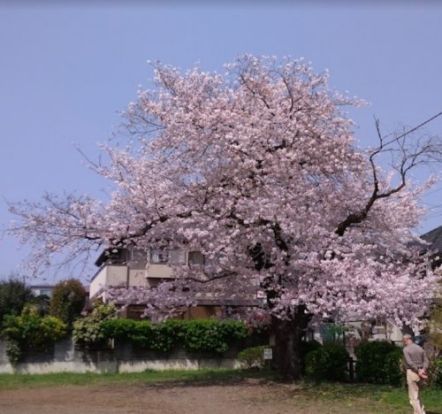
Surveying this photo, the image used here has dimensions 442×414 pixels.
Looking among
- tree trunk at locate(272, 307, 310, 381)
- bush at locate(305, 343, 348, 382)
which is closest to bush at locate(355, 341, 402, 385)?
bush at locate(305, 343, 348, 382)

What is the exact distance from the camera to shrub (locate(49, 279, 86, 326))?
35.7 m

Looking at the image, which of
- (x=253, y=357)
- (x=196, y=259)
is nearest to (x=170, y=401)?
(x=196, y=259)

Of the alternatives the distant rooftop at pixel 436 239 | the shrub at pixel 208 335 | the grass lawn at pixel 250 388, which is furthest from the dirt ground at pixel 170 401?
the distant rooftop at pixel 436 239

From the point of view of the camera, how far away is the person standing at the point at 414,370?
43.4ft

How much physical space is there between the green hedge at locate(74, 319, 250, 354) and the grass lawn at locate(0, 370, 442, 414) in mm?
1573

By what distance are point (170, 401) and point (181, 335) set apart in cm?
1094

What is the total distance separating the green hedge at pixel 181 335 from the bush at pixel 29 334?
42.0 inches

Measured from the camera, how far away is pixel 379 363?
739 inches

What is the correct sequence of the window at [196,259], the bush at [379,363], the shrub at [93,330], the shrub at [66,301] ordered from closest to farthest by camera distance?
the bush at [379,363] < the window at [196,259] < the shrub at [93,330] < the shrub at [66,301]

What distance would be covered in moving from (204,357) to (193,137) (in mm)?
12445

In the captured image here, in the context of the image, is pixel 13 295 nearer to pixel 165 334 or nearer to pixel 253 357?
pixel 165 334

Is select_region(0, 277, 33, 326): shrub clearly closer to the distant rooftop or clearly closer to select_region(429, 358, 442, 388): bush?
the distant rooftop

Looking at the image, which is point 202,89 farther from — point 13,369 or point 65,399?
point 13,369

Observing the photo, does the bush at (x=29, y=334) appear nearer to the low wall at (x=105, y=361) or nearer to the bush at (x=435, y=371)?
the low wall at (x=105, y=361)
